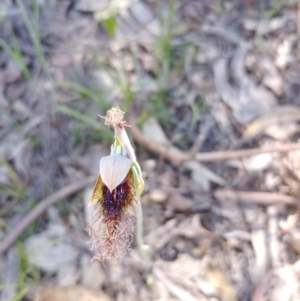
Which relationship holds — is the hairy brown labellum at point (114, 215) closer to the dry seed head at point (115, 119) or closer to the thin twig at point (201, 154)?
the dry seed head at point (115, 119)

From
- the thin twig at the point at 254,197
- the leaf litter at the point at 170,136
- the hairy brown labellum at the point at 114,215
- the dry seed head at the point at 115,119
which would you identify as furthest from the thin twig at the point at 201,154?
the dry seed head at the point at 115,119

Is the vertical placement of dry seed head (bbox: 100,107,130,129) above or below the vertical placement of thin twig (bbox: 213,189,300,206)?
above

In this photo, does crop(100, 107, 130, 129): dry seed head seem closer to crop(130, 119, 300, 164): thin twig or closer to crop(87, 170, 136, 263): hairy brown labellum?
crop(87, 170, 136, 263): hairy brown labellum

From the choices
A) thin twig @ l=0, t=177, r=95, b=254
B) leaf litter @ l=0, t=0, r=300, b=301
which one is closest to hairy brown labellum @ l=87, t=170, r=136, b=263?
leaf litter @ l=0, t=0, r=300, b=301

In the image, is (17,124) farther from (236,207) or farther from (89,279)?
(236,207)

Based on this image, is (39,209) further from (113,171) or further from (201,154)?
(113,171)

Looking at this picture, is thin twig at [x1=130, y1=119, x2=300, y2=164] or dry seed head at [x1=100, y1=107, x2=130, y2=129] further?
thin twig at [x1=130, y1=119, x2=300, y2=164]

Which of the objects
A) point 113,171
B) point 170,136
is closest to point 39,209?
point 170,136
